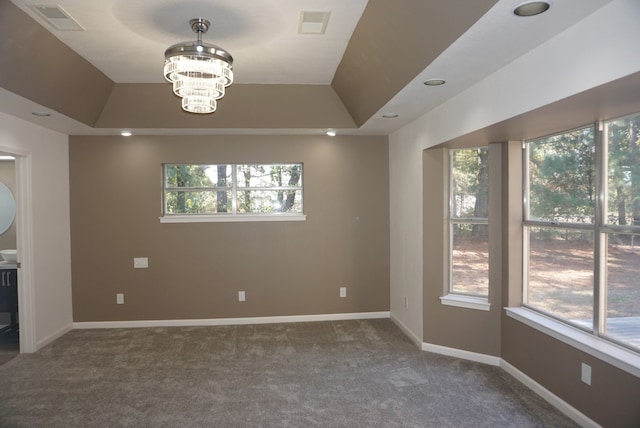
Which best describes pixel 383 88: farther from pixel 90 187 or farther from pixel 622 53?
pixel 90 187

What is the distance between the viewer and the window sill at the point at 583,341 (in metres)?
2.41

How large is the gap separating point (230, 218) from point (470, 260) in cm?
287

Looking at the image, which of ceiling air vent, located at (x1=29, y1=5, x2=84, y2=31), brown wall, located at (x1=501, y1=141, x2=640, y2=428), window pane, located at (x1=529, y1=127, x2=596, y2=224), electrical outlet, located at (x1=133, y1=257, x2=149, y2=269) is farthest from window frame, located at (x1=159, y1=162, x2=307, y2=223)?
window pane, located at (x1=529, y1=127, x2=596, y2=224)

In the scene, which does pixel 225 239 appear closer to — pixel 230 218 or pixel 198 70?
pixel 230 218

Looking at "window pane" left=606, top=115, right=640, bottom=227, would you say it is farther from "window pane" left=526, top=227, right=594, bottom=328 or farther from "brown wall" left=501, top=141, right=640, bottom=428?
"brown wall" left=501, top=141, right=640, bottom=428

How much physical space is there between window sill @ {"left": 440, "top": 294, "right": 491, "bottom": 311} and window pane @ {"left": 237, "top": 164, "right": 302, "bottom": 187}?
7.63 feet

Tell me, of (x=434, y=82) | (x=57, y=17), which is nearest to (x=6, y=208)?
(x=57, y=17)

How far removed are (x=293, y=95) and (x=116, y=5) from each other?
2098 millimetres

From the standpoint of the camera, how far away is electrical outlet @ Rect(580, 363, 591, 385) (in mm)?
2681

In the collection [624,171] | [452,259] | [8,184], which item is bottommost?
[452,259]

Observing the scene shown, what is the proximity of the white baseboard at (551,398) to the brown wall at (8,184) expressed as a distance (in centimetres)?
596

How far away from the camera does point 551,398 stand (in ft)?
9.90

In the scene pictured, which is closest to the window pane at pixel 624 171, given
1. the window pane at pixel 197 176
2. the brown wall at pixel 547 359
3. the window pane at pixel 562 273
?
the window pane at pixel 562 273

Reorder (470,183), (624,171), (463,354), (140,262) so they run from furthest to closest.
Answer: (140,262) → (470,183) → (463,354) → (624,171)
